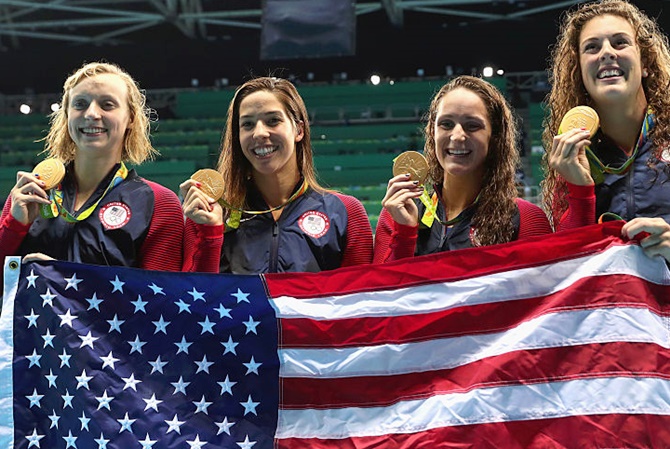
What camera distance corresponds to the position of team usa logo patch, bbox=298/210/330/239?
11.4 feet

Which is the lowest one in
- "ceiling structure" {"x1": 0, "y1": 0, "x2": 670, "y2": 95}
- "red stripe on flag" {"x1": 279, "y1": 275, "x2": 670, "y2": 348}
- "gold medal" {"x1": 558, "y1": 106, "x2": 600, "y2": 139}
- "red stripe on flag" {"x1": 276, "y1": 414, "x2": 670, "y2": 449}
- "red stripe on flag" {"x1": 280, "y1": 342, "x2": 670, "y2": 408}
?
"red stripe on flag" {"x1": 276, "y1": 414, "x2": 670, "y2": 449}

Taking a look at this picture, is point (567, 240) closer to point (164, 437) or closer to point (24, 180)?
point (164, 437)

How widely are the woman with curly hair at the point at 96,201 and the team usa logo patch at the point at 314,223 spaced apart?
0.52m

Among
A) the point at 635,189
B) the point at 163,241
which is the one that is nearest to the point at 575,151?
the point at 635,189

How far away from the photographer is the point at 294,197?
3580 millimetres

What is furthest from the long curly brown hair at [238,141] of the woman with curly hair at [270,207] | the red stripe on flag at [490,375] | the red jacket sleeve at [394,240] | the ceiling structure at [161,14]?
the ceiling structure at [161,14]

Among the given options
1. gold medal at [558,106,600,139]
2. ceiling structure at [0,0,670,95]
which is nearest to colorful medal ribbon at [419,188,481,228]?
gold medal at [558,106,600,139]

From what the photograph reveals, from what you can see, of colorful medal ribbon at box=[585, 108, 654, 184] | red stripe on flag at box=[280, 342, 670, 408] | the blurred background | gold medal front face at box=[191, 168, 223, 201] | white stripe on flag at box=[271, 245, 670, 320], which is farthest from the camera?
the blurred background

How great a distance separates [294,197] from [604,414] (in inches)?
60.2

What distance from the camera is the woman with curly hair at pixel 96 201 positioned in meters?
3.37

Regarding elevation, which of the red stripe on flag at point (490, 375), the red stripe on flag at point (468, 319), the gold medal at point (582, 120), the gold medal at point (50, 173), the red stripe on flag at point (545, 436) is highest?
the gold medal at point (582, 120)

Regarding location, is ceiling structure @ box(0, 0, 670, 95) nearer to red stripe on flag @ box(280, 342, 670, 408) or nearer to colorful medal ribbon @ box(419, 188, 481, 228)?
colorful medal ribbon @ box(419, 188, 481, 228)

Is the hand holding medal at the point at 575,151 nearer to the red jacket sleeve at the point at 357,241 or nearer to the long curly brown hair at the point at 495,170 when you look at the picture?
the long curly brown hair at the point at 495,170

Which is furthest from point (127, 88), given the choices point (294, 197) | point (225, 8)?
point (225, 8)
